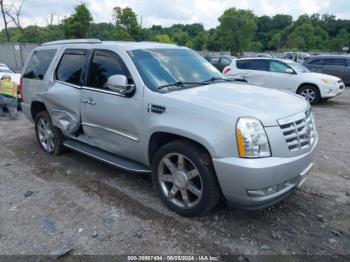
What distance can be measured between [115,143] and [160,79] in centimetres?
104

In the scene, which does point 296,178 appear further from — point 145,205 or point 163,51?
point 163,51

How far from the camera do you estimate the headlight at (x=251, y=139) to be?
2752mm

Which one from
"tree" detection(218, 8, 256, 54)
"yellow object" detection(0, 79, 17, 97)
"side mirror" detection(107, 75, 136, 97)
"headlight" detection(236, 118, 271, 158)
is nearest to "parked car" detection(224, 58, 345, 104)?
"yellow object" detection(0, 79, 17, 97)

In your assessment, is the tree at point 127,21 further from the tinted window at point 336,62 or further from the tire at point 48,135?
the tire at point 48,135

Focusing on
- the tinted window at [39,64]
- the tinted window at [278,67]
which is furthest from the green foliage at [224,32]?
the tinted window at [278,67]

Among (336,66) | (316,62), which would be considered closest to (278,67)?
(316,62)

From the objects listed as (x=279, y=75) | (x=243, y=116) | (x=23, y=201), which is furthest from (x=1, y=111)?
(x=279, y=75)

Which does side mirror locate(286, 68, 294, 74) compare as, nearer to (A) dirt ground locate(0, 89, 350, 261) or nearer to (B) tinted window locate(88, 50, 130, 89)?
(A) dirt ground locate(0, 89, 350, 261)

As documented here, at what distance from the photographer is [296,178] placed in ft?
10.2

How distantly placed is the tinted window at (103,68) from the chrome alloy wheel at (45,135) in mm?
1613

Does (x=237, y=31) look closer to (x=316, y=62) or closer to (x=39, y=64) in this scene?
(x=316, y=62)

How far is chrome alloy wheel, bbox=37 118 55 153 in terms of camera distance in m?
5.33

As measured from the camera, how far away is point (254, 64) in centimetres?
1197

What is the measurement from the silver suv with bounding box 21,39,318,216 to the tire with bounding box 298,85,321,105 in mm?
7622
